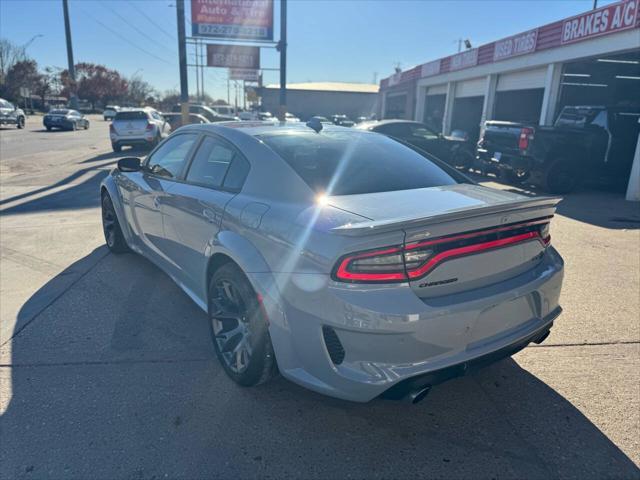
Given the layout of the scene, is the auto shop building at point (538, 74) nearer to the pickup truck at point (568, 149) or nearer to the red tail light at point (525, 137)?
the pickup truck at point (568, 149)

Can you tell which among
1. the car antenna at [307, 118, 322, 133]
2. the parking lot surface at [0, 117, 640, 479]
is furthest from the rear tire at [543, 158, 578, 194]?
the car antenna at [307, 118, 322, 133]

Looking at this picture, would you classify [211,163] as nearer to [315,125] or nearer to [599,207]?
[315,125]

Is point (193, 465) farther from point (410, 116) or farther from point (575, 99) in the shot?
point (410, 116)

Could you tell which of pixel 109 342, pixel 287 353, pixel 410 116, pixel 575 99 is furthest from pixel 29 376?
pixel 410 116

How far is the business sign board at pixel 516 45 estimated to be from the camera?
45.4 feet

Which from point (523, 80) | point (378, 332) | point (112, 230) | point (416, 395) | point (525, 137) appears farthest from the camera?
point (523, 80)

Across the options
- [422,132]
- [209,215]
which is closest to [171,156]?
[209,215]

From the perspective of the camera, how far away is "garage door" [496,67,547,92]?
1415cm

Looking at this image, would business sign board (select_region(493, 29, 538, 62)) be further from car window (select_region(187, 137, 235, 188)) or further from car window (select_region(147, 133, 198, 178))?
car window (select_region(187, 137, 235, 188))

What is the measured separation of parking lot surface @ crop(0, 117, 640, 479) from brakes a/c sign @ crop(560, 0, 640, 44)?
821cm

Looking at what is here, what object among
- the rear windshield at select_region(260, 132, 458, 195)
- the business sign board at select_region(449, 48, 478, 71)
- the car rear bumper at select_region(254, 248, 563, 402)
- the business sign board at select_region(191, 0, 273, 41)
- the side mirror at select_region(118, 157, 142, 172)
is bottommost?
the car rear bumper at select_region(254, 248, 563, 402)

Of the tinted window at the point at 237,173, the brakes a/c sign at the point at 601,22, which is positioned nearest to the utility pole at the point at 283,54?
the brakes a/c sign at the point at 601,22

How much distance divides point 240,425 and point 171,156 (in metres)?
2.49

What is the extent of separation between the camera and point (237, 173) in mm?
3082
